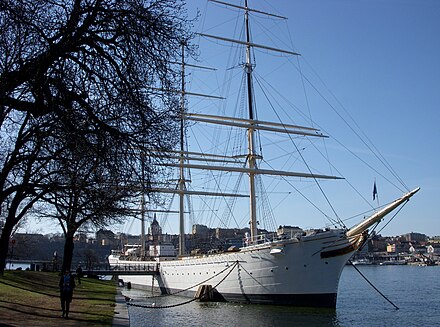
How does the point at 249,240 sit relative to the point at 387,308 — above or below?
above

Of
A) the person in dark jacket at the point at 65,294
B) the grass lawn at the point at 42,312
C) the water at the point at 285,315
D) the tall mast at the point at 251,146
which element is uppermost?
the tall mast at the point at 251,146

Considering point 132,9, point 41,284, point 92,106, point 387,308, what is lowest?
point 387,308

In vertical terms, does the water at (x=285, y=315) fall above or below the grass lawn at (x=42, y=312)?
below

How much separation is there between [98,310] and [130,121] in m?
10.00

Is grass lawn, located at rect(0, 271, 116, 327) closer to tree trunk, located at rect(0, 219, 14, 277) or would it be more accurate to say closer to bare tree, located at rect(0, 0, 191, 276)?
tree trunk, located at rect(0, 219, 14, 277)

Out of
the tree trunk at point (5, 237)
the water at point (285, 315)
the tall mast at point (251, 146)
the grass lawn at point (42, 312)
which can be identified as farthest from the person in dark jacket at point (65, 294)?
the tall mast at point (251, 146)

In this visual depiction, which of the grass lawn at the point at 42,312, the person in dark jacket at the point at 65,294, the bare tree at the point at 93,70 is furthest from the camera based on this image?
the person in dark jacket at the point at 65,294

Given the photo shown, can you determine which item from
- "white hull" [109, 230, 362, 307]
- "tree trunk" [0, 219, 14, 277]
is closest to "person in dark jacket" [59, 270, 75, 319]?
"tree trunk" [0, 219, 14, 277]

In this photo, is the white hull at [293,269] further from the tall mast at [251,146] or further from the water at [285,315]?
the tall mast at [251,146]

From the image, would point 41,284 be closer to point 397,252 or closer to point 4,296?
point 4,296

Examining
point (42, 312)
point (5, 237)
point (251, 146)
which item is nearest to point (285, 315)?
point (42, 312)

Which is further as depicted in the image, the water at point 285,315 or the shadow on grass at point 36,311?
the water at point 285,315

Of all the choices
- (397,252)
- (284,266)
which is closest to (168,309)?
(284,266)

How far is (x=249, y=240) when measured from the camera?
34250 millimetres
